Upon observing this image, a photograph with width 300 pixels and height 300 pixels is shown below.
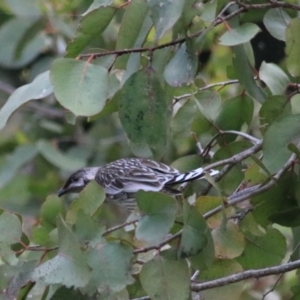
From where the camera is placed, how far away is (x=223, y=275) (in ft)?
6.36

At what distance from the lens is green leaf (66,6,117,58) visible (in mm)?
1747

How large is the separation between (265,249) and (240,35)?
0.56m

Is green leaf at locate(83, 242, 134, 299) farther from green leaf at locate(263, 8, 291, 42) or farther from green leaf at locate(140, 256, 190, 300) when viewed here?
green leaf at locate(263, 8, 291, 42)

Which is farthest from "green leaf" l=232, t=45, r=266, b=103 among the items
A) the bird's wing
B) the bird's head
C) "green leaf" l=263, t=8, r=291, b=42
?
the bird's head

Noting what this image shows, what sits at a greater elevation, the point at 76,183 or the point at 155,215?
the point at 155,215

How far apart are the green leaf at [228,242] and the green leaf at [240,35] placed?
42 centimetres

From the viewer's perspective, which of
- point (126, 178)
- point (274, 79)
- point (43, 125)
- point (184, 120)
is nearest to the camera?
point (274, 79)

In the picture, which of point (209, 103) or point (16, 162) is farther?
point (16, 162)

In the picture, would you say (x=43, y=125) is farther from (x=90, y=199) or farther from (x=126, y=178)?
(x=90, y=199)

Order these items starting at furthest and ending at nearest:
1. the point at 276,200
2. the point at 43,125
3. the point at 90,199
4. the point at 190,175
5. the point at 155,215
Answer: the point at 43,125 → the point at 190,175 → the point at 276,200 → the point at 90,199 → the point at 155,215

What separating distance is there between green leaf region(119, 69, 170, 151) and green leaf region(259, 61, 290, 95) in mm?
454

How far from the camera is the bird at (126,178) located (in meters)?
3.24

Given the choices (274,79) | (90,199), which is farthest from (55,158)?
(90,199)

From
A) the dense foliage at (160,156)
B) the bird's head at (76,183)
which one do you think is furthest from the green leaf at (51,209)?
the bird's head at (76,183)
